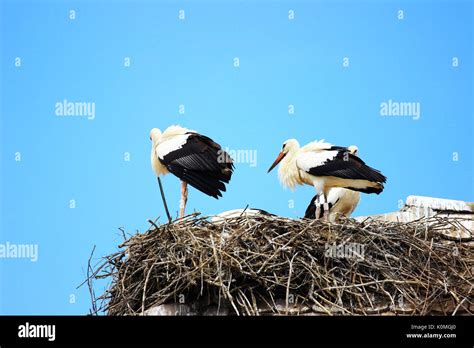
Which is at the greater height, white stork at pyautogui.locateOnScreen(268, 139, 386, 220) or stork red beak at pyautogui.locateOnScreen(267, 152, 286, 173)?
stork red beak at pyautogui.locateOnScreen(267, 152, 286, 173)

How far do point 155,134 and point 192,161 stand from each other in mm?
808

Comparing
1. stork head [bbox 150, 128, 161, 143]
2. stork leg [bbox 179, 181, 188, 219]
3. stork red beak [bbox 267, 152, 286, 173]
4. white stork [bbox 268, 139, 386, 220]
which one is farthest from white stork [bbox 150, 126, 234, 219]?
stork red beak [bbox 267, 152, 286, 173]

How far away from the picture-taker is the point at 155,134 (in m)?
8.44

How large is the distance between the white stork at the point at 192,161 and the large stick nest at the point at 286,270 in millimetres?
1123

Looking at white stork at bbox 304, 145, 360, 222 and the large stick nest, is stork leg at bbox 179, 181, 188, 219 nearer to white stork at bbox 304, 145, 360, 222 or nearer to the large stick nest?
white stork at bbox 304, 145, 360, 222

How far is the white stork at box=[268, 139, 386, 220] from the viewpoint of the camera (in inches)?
302

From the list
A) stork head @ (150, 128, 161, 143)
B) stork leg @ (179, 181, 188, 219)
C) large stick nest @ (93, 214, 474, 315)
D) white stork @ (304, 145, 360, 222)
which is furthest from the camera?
white stork @ (304, 145, 360, 222)

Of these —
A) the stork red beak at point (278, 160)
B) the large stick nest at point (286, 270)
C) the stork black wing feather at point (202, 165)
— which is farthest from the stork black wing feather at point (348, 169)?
the large stick nest at point (286, 270)

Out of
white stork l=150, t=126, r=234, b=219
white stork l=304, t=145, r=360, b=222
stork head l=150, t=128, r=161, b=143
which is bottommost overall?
white stork l=304, t=145, r=360, b=222

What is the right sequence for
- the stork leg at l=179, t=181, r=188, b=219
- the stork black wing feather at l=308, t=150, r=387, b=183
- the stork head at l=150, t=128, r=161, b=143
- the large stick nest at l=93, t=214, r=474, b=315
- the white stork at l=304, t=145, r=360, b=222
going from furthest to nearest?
1. the white stork at l=304, t=145, r=360, b=222
2. the stork head at l=150, t=128, r=161, b=143
3. the stork leg at l=179, t=181, r=188, b=219
4. the stork black wing feather at l=308, t=150, r=387, b=183
5. the large stick nest at l=93, t=214, r=474, b=315

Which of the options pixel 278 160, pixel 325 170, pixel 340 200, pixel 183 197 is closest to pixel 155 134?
pixel 183 197

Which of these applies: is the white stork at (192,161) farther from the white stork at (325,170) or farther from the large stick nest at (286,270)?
the large stick nest at (286,270)

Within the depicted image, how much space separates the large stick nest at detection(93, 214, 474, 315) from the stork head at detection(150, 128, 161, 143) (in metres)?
1.92
